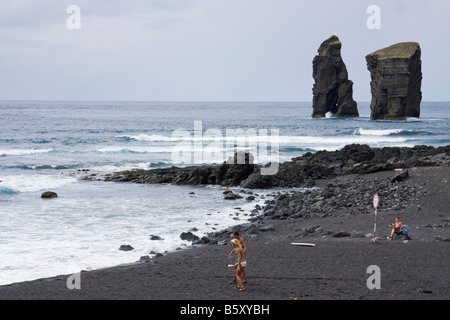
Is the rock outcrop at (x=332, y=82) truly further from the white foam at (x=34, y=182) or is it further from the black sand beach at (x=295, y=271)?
the black sand beach at (x=295, y=271)

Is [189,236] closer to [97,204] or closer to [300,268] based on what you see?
[300,268]

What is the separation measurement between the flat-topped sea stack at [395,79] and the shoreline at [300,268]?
68572 mm

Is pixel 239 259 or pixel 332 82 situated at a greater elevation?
pixel 332 82

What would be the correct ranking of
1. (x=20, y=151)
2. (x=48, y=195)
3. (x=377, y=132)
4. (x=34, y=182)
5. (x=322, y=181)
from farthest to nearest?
(x=377, y=132) < (x=20, y=151) < (x=34, y=182) < (x=322, y=181) < (x=48, y=195)

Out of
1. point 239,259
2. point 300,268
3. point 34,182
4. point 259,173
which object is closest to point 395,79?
point 259,173

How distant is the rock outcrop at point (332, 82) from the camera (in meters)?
98.6

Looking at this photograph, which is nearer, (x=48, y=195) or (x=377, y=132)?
(x=48, y=195)

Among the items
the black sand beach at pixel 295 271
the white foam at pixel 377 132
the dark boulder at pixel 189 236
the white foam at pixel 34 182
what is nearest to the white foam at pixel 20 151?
the white foam at pixel 34 182

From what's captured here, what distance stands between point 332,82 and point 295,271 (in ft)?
295

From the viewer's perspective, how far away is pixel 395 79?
84.1m

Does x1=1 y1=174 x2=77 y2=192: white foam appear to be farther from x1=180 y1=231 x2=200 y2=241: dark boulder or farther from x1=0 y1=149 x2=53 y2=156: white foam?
x1=180 y1=231 x2=200 y2=241: dark boulder
